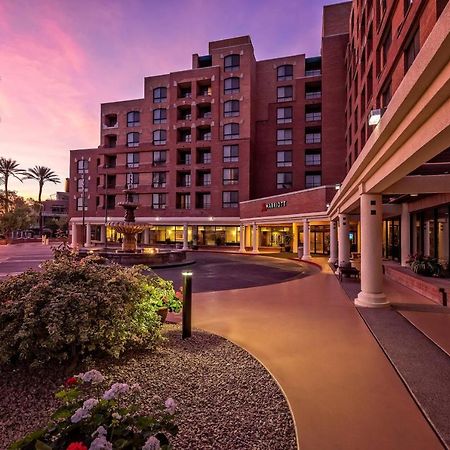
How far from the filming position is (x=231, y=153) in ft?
151

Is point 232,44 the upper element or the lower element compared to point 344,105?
upper

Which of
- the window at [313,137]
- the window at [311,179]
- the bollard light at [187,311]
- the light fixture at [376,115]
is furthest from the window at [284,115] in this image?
the bollard light at [187,311]

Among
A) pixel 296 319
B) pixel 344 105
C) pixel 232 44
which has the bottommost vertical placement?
pixel 296 319

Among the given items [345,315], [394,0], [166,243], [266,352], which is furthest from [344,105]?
[266,352]

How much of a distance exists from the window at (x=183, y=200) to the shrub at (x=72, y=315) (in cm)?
4368

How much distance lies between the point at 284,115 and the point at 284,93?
435cm

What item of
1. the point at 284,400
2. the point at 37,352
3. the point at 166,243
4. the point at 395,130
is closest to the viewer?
the point at 284,400

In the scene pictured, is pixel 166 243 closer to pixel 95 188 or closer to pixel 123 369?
pixel 95 188

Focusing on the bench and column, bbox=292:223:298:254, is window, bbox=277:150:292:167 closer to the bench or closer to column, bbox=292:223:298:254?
column, bbox=292:223:298:254

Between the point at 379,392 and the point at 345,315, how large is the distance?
4647 millimetres

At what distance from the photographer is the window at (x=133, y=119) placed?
5381cm

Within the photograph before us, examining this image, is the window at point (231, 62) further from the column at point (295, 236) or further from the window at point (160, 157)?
the column at point (295, 236)

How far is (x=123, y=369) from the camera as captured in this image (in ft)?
17.4

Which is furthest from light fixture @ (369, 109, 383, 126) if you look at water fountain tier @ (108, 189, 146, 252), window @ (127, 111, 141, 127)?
window @ (127, 111, 141, 127)
